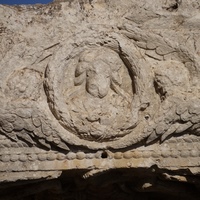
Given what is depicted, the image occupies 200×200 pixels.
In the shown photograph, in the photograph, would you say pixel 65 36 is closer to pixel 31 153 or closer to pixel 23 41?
pixel 23 41

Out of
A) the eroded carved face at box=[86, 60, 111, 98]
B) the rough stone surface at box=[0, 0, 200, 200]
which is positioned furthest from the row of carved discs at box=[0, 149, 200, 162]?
the eroded carved face at box=[86, 60, 111, 98]

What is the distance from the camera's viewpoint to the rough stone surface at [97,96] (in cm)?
209

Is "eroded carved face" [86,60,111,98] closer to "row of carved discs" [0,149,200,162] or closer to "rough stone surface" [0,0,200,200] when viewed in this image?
"rough stone surface" [0,0,200,200]

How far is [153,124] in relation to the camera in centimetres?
213

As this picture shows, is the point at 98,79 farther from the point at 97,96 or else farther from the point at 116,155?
the point at 116,155

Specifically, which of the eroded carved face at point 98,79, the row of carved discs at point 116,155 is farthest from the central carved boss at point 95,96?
the row of carved discs at point 116,155

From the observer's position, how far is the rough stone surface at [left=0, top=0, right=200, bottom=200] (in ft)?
6.87

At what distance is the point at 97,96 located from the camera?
2188mm

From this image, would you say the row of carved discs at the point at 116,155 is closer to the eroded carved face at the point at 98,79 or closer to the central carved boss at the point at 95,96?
the central carved boss at the point at 95,96

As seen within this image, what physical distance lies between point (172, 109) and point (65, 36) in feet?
2.65

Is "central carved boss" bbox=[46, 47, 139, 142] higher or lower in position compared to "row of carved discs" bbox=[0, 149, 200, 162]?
higher

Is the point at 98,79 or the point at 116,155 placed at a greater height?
the point at 98,79

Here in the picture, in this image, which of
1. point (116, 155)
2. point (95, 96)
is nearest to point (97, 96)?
point (95, 96)

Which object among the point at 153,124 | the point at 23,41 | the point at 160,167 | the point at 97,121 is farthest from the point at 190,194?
the point at 23,41
